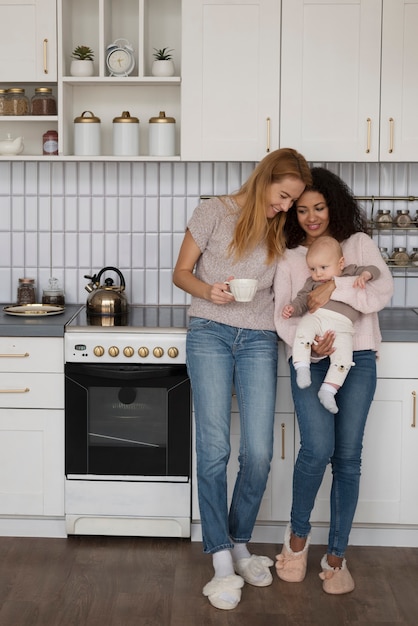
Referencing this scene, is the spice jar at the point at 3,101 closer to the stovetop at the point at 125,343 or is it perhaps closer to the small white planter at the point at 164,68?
the small white planter at the point at 164,68

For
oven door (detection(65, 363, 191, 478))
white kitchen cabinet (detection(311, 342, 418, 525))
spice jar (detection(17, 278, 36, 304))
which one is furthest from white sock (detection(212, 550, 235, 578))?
spice jar (detection(17, 278, 36, 304))

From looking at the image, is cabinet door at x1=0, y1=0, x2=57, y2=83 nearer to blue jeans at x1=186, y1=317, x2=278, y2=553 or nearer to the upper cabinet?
the upper cabinet

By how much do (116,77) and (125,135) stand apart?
0.79 ft

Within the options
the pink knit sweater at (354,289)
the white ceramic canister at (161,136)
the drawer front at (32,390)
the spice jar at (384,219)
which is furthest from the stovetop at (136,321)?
the spice jar at (384,219)

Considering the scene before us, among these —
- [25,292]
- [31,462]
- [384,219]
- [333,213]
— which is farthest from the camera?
[25,292]

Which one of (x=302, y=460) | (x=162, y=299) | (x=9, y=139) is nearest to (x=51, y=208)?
(x=9, y=139)

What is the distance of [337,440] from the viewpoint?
333 centimetres

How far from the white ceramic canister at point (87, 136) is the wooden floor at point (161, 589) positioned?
1.61 metres

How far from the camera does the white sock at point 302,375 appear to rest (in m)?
3.19

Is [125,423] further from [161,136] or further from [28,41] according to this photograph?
[28,41]

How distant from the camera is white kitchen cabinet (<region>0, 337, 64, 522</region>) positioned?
147 inches

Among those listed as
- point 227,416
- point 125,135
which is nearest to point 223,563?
point 227,416

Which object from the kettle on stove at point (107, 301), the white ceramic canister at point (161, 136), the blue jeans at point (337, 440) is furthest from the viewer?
the white ceramic canister at point (161, 136)

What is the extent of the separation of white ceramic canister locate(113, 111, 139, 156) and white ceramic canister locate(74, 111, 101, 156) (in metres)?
0.08
